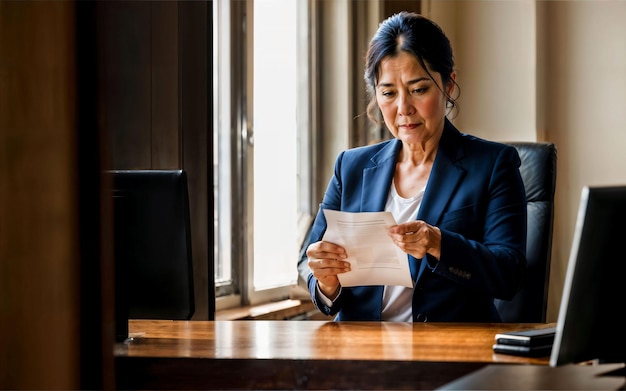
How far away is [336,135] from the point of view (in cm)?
377

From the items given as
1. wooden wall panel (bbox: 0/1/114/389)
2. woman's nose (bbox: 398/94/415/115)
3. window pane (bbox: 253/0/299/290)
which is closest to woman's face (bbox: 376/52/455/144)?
woman's nose (bbox: 398/94/415/115)

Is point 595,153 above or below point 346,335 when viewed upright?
above

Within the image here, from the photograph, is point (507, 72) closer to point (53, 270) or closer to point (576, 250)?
point (576, 250)

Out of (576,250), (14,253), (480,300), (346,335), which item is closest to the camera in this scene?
(14,253)

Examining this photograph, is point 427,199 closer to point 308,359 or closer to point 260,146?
point 308,359

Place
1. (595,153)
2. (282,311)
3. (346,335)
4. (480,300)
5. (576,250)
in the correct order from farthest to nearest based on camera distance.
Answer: (595,153), (282,311), (480,300), (346,335), (576,250)

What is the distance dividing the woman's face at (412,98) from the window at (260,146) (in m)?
0.89

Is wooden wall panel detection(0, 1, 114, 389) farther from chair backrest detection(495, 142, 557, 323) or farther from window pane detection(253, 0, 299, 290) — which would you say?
window pane detection(253, 0, 299, 290)

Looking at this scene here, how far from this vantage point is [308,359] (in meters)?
1.45

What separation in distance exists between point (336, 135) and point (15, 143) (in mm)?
2754

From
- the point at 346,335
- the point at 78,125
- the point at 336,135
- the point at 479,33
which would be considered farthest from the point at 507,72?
the point at 78,125

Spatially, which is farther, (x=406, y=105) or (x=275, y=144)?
(x=275, y=144)

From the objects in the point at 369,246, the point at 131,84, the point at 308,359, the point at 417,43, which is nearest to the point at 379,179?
the point at 417,43

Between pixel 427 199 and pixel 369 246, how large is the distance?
452 mm
